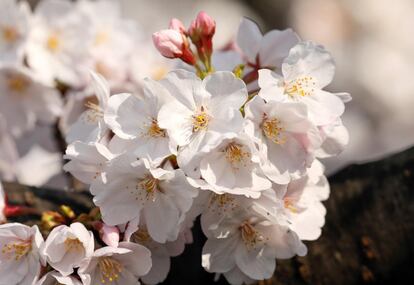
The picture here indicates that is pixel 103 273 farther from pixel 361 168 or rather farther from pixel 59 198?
pixel 361 168

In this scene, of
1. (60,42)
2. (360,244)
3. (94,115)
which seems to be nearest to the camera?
(94,115)

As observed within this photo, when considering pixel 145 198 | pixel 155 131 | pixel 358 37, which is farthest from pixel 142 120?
pixel 358 37

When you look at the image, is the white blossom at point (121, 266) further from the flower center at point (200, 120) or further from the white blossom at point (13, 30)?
the white blossom at point (13, 30)

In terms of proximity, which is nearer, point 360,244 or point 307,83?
point 307,83

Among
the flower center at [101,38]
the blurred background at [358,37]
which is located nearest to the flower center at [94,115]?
the flower center at [101,38]

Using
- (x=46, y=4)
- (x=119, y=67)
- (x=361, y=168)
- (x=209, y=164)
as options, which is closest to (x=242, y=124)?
(x=209, y=164)

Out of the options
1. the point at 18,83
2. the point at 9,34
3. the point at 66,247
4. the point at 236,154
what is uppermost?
the point at 236,154

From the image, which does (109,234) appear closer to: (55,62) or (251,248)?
(251,248)
